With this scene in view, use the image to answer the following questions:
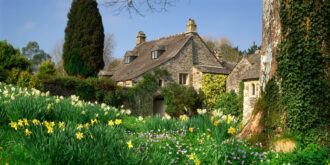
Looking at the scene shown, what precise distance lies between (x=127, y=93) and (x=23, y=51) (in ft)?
122

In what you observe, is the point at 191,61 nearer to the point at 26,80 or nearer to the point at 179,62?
the point at 179,62

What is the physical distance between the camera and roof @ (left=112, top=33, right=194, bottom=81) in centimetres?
2412

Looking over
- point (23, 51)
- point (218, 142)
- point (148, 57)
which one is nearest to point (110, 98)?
point (148, 57)

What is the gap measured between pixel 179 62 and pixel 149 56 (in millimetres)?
4666

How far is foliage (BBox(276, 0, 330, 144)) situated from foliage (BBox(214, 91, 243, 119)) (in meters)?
17.9

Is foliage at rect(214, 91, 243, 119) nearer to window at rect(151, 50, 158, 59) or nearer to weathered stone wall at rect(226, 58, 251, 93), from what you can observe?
weathered stone wall at rect(226, 58, 251, 93)

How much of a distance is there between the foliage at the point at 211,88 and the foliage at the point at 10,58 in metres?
14.4

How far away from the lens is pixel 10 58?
18.6 m

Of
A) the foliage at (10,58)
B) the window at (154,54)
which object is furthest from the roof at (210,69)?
the foliage at (10,58)

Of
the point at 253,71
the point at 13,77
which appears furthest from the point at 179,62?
the point at 13,77

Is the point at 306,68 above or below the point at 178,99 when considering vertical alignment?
above

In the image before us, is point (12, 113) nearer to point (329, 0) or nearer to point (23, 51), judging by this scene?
point (329, 0)

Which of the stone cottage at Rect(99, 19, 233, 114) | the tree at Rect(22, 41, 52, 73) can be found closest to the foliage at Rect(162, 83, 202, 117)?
the stone cottage at Rect(99, 19, 233, 114)

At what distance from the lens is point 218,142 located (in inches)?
158
